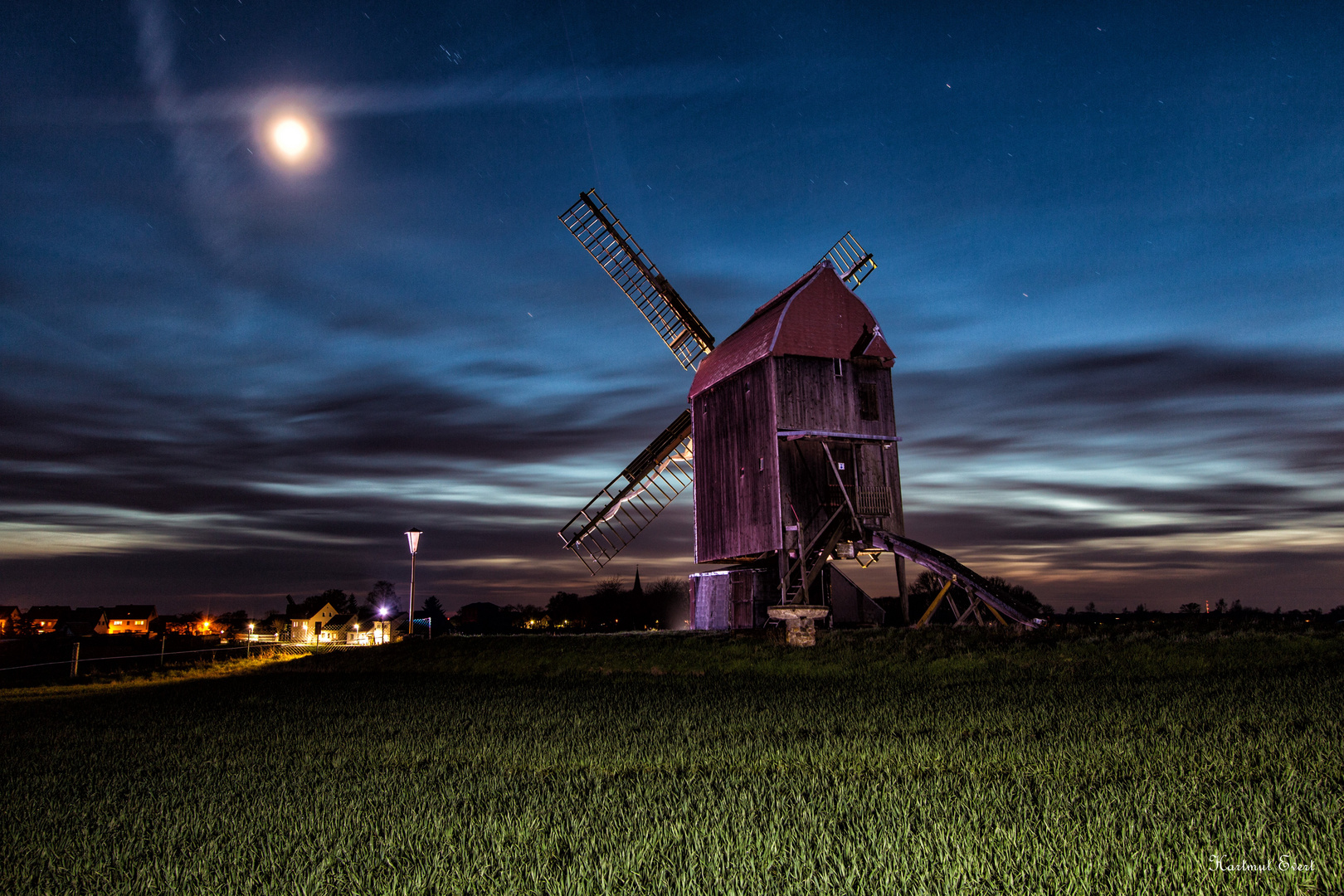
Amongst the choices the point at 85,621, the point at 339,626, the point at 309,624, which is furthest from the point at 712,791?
the point at 85,621

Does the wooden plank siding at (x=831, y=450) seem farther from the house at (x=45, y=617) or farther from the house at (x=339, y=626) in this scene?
the house at (x=45, y=617)

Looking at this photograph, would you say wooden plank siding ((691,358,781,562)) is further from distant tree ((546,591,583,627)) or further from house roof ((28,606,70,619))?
house roof ((28,606,70,619))

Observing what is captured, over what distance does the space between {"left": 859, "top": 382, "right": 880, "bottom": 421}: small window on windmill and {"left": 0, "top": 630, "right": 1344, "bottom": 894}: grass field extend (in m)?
13.5

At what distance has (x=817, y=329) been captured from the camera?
81.6 feet

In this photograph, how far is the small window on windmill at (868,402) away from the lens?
82.1 feet

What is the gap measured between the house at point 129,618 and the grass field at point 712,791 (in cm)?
12676

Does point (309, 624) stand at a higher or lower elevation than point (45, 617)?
lower

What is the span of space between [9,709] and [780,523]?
17397 millimetres

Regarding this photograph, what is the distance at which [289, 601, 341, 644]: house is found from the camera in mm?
103938

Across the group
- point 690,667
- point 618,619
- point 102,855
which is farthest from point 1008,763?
point 618,619

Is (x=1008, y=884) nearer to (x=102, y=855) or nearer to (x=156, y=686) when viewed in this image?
(x=102, y=855)

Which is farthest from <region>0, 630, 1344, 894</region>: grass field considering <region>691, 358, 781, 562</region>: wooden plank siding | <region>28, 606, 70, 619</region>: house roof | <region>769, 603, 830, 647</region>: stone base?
<region>28, 606, 70, 619</region>: house roof

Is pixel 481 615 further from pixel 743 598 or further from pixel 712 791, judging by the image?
pixel 712 791

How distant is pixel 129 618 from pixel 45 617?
11245 millimetres
